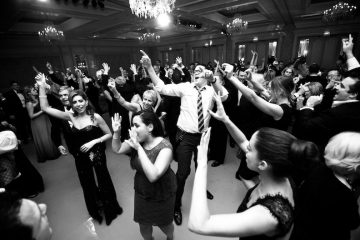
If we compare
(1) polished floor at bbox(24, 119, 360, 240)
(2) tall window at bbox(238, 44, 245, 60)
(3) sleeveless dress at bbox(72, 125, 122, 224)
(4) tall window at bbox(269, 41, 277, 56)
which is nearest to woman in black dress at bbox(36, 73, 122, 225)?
(3) sleeveless dress at bbox(72, 125, 122, 224)

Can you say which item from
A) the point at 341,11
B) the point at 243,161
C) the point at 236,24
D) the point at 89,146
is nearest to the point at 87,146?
the point at 89,146

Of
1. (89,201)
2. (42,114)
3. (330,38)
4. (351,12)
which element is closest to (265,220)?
(89,201)

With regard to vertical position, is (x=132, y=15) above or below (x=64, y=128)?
above

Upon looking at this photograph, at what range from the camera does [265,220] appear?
0.76 m

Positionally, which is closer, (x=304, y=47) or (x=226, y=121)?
(x=226, y=121)

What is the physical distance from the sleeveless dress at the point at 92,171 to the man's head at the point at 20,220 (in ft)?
4.44

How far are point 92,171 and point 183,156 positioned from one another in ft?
3.52

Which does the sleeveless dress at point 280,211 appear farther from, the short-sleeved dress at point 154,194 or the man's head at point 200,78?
the man's head at point 200,78

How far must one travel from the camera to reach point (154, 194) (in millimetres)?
1539

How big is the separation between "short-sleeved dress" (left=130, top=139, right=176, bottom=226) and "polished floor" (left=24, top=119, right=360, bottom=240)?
26.2 inches

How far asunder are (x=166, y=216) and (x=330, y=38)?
1085 centimetres

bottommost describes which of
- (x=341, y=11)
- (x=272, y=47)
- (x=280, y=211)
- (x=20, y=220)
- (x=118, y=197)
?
(x=118, y=197)

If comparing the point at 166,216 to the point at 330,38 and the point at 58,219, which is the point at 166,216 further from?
the point at 330,38

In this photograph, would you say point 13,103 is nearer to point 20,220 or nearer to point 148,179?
point 148,179
